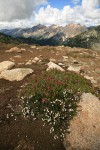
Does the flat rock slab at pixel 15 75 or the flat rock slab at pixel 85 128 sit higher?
the flat rock slab at pixel 15 75

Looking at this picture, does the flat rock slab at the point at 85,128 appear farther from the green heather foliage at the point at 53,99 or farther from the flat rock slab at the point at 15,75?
the flat rock slab at the point at 15,75

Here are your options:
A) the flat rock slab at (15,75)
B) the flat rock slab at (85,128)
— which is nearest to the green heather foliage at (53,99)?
the flat rock slab at (85,128)

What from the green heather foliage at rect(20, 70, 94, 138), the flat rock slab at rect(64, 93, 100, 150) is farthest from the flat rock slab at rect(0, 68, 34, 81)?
the flat rock slab at rect(64, 93, 100, 150)

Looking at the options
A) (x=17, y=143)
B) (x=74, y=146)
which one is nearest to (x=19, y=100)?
(x=17, y=143)

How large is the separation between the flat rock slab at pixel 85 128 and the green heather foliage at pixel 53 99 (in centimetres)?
45

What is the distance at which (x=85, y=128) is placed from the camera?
13680 millimetres

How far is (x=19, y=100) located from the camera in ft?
54.1

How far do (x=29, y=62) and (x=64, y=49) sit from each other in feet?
40.1

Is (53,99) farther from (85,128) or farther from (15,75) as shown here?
(15,75)

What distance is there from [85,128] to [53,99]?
2.95m

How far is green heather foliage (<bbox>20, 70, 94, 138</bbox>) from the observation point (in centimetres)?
1417

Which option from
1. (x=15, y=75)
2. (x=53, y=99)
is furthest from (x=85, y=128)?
(x=15, y=75)

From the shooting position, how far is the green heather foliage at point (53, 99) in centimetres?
1417

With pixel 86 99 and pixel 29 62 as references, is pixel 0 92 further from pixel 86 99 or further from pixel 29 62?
pixel 29 62
